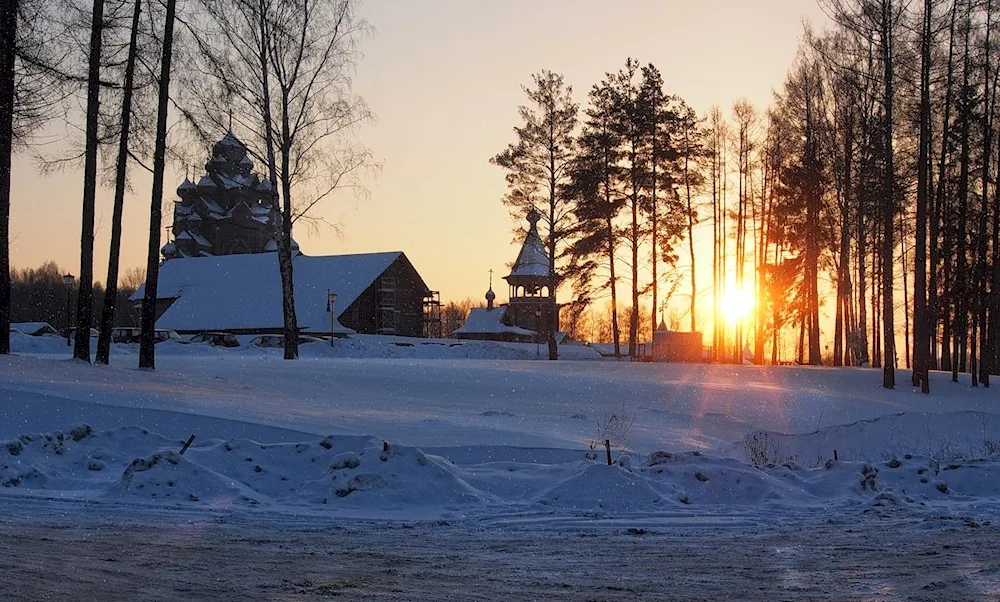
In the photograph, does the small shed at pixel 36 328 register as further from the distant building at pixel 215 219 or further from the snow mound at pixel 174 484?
the snow mound at pixel 174 484

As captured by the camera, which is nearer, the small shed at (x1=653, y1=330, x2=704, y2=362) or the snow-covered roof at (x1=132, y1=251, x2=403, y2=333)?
the small shed at (x1=653, y1=330, x2=704, y2=362)

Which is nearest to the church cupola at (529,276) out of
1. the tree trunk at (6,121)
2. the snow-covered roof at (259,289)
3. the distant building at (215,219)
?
the snow-covered roof at (259,289)

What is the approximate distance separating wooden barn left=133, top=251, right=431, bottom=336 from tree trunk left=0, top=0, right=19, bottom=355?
41.1m

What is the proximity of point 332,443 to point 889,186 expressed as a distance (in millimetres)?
18790

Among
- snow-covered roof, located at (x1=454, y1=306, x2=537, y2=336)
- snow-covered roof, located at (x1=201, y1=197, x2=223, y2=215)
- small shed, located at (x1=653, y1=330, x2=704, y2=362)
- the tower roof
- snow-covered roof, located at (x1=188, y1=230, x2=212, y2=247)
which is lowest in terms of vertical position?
small shed, located at (x1=653, y1=330, x2=704, y2=362)

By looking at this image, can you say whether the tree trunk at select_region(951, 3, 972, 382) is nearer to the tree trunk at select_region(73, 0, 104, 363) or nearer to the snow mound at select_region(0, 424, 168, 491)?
the tree trunk at select_region(73, 0, 104, 363)

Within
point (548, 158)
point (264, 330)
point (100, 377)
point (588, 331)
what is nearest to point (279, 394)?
point (100, 377)

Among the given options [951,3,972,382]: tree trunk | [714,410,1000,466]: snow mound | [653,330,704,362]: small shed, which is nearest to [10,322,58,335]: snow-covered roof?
[653,330,704,362]: small shed

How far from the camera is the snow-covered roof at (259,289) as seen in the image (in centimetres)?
6009

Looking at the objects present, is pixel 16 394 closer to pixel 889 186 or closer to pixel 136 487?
pixel 136 487

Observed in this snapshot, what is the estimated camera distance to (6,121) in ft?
54.0

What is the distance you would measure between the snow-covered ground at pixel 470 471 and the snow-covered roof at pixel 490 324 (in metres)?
57.2

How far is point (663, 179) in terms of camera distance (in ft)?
122

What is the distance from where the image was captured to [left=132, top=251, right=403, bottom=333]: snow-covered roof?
6009cm
